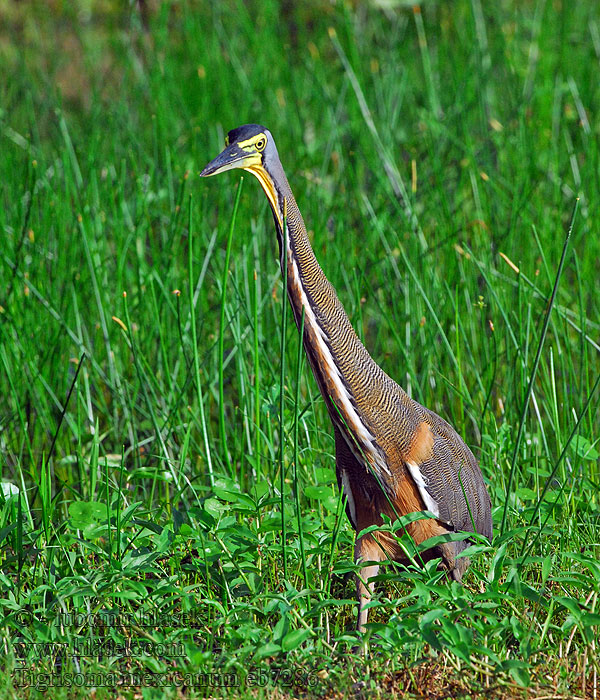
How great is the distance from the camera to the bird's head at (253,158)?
1731 mm

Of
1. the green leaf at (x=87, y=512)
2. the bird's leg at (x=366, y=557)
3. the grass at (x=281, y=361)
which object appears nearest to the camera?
the grass at (x=281, y=361)

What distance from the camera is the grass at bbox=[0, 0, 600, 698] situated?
5.97 feet

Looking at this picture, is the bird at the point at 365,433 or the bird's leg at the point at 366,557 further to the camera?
the bird's leg at the point at 366,557

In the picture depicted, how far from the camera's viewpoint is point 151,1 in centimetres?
666

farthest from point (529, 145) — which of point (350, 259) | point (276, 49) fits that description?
point (276, 49)

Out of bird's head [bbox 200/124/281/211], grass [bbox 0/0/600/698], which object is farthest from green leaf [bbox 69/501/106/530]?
bird's head [bbox 200/124/281/211]

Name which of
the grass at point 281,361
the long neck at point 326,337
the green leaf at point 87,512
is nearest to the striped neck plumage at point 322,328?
the long neck at point 326,337

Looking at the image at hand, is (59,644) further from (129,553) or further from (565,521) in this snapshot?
(565,521)

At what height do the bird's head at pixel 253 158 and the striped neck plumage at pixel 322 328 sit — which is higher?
the bird's head at pixel 253 158

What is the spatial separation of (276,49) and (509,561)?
13.4 ft

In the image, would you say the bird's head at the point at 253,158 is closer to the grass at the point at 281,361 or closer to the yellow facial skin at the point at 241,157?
the yellow facial skin at the point at 241,157

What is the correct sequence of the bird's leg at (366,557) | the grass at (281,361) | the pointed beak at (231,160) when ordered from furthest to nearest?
1. the bird's leg at (366,557)
2. the grass at (281,361)
3. the pointed beak at (231,160)

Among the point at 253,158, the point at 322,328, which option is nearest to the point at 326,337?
the point at 322,328
